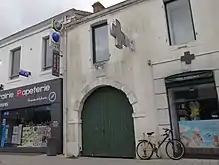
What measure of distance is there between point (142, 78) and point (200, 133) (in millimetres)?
2797

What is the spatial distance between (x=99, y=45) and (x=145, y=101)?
355 centimetres

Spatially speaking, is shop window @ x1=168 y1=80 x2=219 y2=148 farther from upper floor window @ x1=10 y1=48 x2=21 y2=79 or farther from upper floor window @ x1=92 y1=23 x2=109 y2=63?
upper floor window @ x1=10 y1=48 x2=21 y2=79

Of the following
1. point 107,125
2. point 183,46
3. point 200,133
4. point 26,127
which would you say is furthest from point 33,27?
point 200,133

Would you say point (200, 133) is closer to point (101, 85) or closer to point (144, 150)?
point (144, 150)

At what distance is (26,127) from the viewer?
1311 centimetres

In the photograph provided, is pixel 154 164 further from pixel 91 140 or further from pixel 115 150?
pixel 91 140

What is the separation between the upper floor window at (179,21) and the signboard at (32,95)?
5.54 m

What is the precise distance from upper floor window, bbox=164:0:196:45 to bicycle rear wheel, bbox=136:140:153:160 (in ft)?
12.3

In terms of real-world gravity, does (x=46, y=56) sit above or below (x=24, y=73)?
above

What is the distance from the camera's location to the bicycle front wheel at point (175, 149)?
8188 millimetres

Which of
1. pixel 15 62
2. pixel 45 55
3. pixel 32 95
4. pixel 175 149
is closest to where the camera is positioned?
pixel 175 149

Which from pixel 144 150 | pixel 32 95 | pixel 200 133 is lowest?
pixel 144 150

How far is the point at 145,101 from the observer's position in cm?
922

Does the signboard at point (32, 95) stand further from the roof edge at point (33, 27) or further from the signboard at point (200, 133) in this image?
the signboard at point (200, 133)
